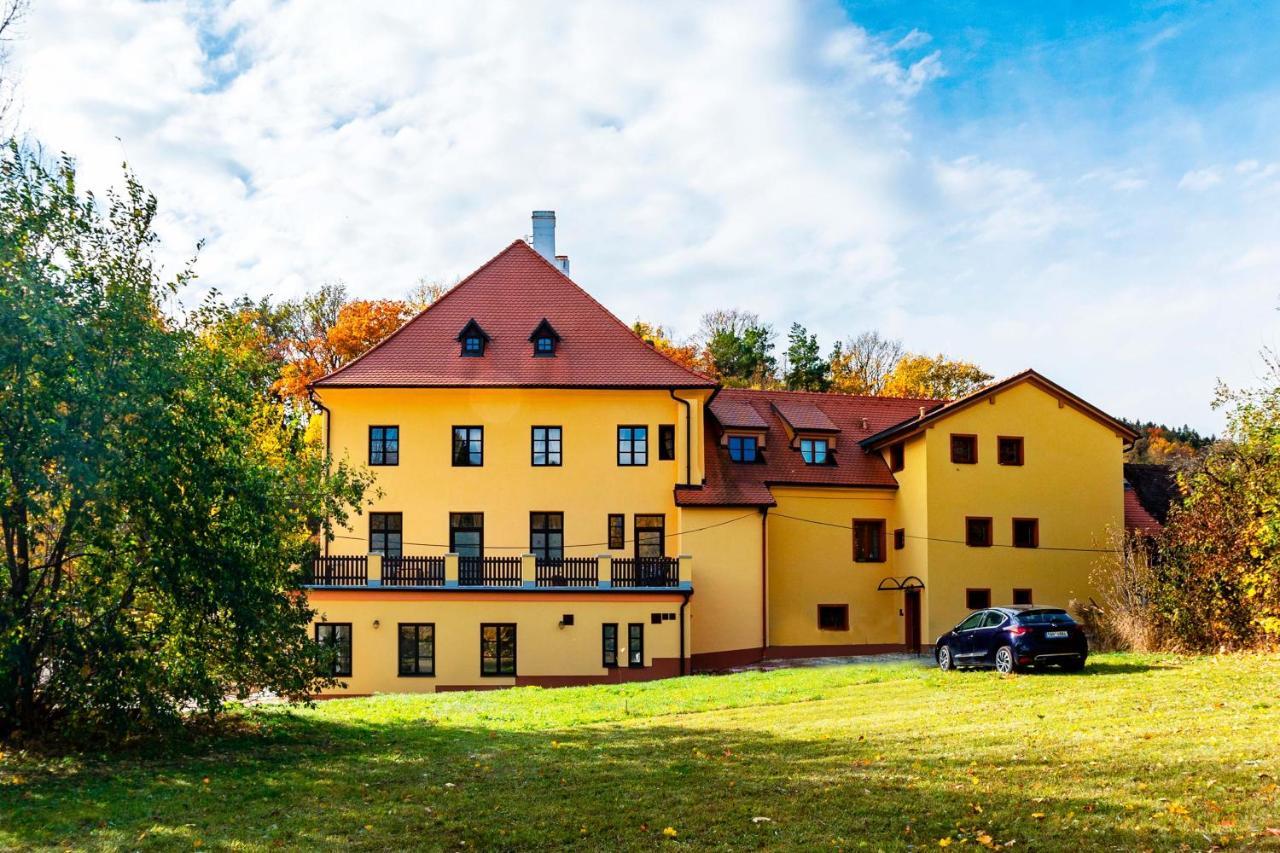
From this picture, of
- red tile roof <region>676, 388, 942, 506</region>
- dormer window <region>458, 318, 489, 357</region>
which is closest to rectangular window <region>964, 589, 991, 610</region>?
red tile roof <region>676, 388, 942, 506</region>

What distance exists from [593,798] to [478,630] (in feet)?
62.1

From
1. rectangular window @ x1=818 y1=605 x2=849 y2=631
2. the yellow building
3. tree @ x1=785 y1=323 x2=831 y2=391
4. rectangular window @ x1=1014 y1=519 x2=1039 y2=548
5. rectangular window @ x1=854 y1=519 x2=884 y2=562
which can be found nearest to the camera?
the yellow building

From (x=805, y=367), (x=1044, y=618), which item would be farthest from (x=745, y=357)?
(x=1044, y=618)

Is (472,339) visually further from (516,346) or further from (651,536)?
(651,536)

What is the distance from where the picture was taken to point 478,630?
2891cm

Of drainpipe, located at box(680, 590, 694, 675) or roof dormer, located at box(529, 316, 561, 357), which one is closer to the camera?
drainpipe, located at box(680, 590, 694, 675)

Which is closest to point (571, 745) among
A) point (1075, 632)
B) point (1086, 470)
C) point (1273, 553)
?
point (1075, 632)

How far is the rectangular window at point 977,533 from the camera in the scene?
33.6m

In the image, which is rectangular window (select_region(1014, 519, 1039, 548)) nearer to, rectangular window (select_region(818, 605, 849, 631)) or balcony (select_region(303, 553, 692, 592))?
rectangular window (select_region(818, 605, 849, 631))

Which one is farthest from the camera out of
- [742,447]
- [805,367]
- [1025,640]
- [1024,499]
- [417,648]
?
[805,367]

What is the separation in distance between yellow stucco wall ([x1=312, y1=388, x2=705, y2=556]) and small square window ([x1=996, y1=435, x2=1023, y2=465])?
960 centimetres

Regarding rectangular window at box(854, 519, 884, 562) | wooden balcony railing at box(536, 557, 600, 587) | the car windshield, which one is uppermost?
rectangular window at box(854, 519, 884, 562)

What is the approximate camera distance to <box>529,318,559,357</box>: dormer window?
3316 centimetres

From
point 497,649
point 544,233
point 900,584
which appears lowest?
point 497,649
